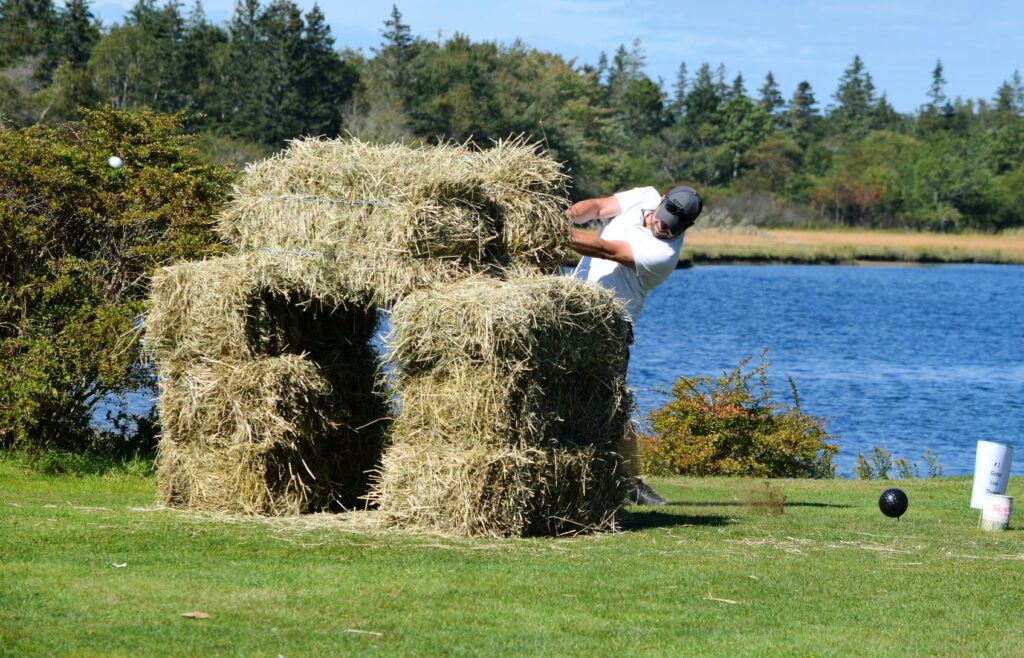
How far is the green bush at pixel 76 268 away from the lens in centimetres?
1381

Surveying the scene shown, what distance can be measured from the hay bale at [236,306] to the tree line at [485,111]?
42670 millimetres

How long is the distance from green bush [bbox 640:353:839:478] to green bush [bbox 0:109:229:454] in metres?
7.38

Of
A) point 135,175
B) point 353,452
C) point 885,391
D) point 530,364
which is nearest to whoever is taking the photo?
point 530,364

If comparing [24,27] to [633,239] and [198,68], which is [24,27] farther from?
[633,239]

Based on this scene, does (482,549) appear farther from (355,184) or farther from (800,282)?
(800,282)

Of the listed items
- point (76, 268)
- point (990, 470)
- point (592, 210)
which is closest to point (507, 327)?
point (592, 210)

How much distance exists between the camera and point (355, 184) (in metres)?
10.1

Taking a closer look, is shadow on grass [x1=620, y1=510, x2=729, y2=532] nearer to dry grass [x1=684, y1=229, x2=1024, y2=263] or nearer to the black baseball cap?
the black baseball cap

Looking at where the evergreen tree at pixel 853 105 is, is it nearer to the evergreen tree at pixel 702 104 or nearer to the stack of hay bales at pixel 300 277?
the evergreen tree at pixel 702 104

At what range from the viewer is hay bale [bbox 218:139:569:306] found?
9922 millimetres

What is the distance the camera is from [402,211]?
9.87 m

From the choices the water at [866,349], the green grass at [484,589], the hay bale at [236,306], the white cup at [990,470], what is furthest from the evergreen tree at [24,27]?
the green grass at [484,589]

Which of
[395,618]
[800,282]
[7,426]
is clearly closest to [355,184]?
[395,618]

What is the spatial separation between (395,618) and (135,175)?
906 cm
